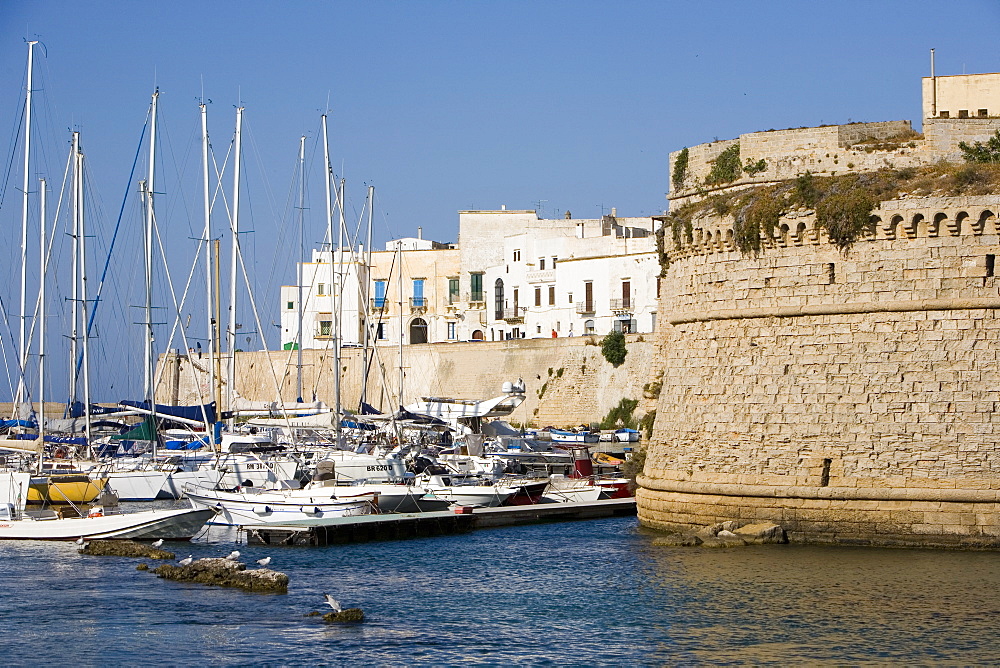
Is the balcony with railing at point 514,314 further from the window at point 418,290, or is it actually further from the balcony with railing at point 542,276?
the window at point 418,290

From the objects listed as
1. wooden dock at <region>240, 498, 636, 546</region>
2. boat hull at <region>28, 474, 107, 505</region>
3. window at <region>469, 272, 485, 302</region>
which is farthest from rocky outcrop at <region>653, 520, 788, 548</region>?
window at <region>469, 272, 485, 302</region>

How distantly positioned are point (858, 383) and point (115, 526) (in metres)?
12.1

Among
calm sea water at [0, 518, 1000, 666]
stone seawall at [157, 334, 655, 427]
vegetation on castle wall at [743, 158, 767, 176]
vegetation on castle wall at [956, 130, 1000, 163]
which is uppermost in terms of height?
vegetation on castle wall at [743, 158, 767, 176]

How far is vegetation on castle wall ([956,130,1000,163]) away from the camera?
797 inches

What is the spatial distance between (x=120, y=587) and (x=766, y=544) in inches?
333

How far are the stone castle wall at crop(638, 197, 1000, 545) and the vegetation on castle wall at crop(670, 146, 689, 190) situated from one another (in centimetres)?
672

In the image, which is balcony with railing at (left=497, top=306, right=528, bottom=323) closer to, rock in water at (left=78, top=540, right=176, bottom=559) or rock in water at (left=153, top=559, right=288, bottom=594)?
rock in water at (left=78, top=540, right=176, bottom=559)

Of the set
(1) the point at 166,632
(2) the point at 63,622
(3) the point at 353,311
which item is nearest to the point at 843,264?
(1) the point at 166,632

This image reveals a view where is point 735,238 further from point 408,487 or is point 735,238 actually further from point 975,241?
point 408,487

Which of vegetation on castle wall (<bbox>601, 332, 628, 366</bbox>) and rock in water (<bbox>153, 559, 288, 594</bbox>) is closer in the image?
rock in water (<bbox>153, 559, 288, 594</bbox>)

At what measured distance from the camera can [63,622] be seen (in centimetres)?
1558

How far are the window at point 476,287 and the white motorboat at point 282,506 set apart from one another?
35906mm

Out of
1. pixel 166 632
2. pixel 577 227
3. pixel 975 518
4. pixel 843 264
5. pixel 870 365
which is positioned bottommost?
pixel 166 632

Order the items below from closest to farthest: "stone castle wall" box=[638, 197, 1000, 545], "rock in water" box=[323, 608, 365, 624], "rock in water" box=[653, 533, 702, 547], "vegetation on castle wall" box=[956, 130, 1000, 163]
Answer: "rock in water" box=[323, 608, 365, 624] < "stone castle wall" box=[638, 197, 1000, 545] < "rock in water" box=[653, 533, 702, 547] < "vegetation on castle wall" box=[956, 130, 1000, 163]
